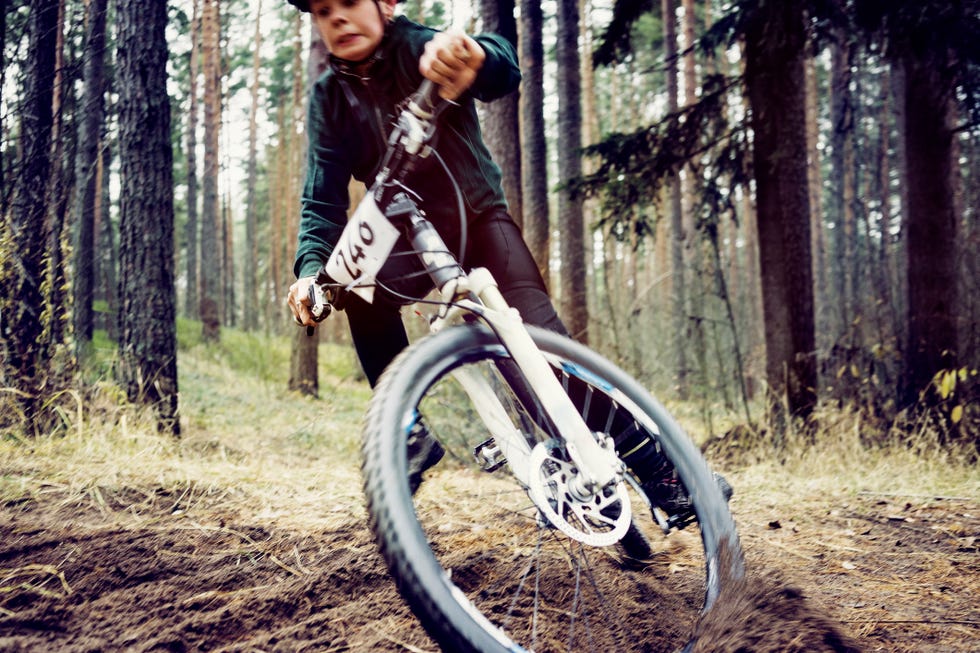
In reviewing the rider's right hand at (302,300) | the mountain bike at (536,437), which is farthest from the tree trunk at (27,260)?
the mountain bike at (536,437)

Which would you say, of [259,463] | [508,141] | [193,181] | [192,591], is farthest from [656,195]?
[193,181]

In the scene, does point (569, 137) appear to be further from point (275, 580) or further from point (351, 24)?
point (275, 580)

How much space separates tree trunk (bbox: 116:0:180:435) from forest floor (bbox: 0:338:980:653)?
59 cm

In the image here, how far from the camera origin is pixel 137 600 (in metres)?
1.99

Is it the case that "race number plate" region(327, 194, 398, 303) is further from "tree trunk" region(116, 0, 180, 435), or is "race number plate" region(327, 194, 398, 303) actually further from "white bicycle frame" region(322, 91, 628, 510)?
"tree trunk" region(116, 0, 180, 435)

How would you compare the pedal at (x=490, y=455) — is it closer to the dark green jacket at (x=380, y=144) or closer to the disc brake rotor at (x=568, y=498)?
the disc brake rotor at (x=568, y=498)

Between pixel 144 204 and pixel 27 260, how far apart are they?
86 centimetres

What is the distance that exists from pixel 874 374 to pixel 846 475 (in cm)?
185

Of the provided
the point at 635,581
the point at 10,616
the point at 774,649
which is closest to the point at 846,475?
the point at 635,581

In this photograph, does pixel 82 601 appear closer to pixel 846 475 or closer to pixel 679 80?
pixel 846 475

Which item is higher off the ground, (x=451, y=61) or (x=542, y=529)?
(x=451, y=61)

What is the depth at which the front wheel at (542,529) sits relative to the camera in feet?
4.34

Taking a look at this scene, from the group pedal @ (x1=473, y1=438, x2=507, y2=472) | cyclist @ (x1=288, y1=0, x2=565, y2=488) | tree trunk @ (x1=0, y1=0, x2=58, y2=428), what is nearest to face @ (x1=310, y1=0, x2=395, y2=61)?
cyclist @ (x1=288, y1=0, x2=565, y2=488)

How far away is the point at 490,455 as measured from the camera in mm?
1840
